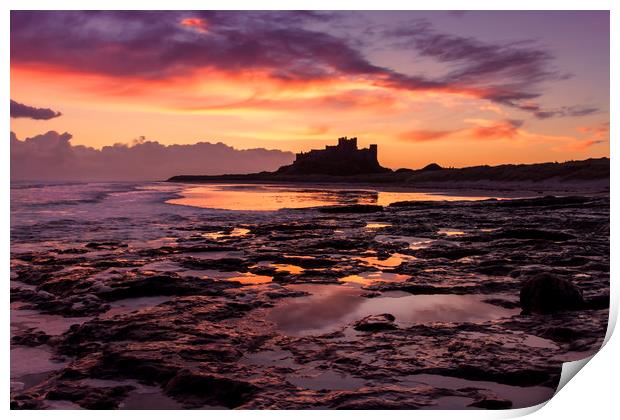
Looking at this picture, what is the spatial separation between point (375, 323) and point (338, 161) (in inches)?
3323

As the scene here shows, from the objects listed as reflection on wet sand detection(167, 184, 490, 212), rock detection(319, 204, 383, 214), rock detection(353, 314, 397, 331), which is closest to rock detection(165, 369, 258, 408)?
rock detection(353, 314, 397, 331)

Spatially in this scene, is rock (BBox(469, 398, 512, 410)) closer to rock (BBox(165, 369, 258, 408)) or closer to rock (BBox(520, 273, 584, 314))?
rock (BBox(165, 369, 258, 408))

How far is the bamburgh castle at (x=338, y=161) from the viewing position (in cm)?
8394

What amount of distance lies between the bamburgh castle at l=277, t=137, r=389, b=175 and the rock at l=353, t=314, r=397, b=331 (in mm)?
76287

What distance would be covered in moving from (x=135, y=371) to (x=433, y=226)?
11672 millimetres

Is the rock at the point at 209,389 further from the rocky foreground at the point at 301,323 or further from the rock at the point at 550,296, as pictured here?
the rock at the point at 550,296

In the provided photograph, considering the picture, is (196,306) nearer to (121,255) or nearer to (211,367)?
(211,367)

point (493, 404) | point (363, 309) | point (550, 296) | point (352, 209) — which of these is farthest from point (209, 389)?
point (352, 209)

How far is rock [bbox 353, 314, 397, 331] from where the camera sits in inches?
211

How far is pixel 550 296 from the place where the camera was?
588cm

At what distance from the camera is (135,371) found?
4.27 metres

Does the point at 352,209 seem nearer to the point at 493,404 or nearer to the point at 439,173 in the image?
the point at 493,404

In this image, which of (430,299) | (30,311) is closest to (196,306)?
(30,311)

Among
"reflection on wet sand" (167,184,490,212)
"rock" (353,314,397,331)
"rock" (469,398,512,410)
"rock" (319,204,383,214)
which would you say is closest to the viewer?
"rock" (469,398,512,410)
